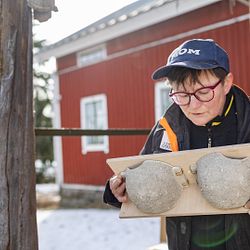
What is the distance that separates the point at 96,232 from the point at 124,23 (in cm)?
312

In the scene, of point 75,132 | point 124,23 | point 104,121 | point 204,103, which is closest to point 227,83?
point 204,103

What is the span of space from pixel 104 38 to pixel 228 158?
709 centimetres

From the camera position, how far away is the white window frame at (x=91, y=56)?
8.95 metres

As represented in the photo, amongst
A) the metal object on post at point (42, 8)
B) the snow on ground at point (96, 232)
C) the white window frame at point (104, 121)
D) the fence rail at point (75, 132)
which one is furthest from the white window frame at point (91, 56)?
the metal object on post at point (42, 8)

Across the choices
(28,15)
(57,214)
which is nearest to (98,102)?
(57,214)

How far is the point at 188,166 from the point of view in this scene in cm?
136

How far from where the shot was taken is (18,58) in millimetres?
1500

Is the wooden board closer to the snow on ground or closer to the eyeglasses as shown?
the eyeglasses

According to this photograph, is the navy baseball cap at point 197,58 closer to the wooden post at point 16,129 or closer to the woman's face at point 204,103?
the woman's face at point 204,103

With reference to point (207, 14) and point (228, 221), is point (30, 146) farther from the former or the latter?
point (207, 14)

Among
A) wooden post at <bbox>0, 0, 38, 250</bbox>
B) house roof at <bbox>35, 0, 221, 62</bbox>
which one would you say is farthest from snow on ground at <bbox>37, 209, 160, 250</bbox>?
wooden post at <bbox>0, 0, 38, 250</bbox>

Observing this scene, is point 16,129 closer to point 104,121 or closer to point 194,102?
point 194,102

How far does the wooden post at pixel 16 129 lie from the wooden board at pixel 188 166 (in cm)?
29

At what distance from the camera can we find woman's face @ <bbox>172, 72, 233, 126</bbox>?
4.55ft
